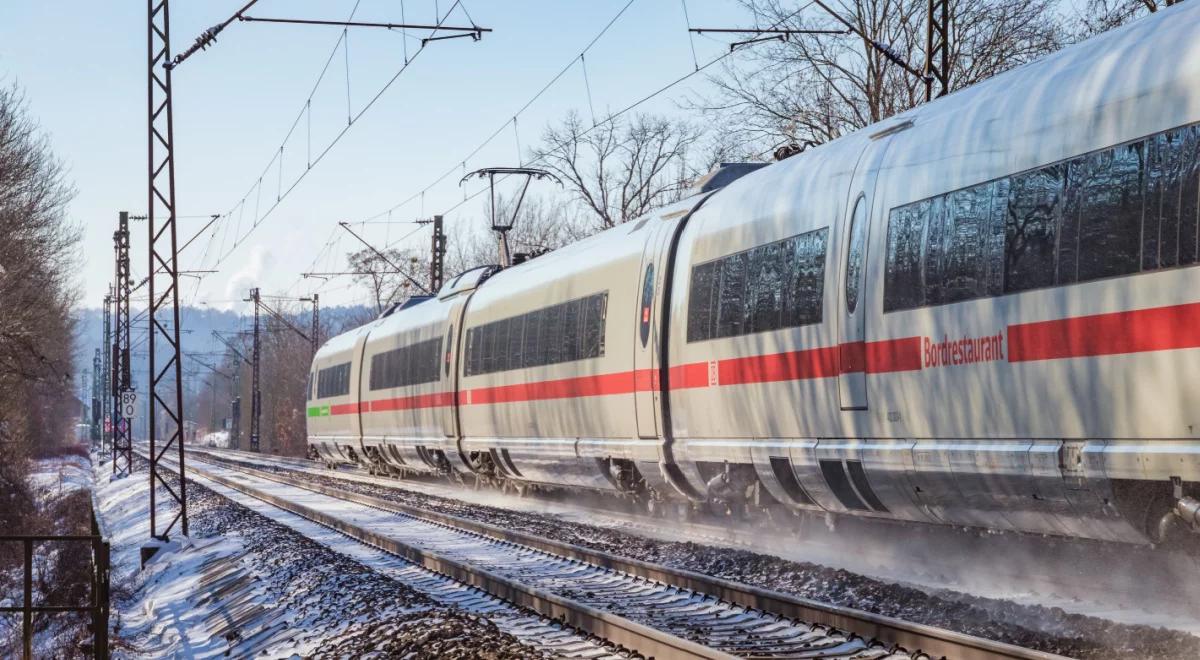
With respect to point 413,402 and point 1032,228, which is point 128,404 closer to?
point 413,402

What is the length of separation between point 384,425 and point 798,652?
24.7m

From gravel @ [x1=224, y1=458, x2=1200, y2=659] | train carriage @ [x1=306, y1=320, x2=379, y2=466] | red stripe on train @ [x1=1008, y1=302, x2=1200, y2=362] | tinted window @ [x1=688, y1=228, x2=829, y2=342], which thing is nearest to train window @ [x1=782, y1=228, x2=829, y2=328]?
tinted window @ [x1=688, y1=228, x2=829, y2=342]

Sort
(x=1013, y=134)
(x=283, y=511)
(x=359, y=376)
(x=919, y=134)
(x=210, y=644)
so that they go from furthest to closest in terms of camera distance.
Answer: (x=359, y=376)
(x=283, y=511)
(x=210, y=644)
(x=919, y=134)
(x=1013, y=134)

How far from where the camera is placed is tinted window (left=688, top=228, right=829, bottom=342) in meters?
11.8

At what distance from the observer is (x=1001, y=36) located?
106 ft

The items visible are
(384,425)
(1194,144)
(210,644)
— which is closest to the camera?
(1194,144)

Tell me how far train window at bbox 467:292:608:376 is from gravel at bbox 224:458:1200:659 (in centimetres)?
269

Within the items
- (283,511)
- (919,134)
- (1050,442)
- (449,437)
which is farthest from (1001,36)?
(1050,442)

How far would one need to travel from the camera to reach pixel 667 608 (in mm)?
9961

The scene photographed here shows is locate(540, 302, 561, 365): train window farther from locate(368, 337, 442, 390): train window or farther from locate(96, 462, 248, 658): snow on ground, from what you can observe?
locate(368, 337, 442, 390): train window

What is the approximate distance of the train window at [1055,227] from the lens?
7.76 m

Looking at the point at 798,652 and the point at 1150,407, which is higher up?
the point at 1150,407

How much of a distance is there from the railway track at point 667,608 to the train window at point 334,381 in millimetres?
20170

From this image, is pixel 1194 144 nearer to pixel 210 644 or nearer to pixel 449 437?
pixel 210 644
